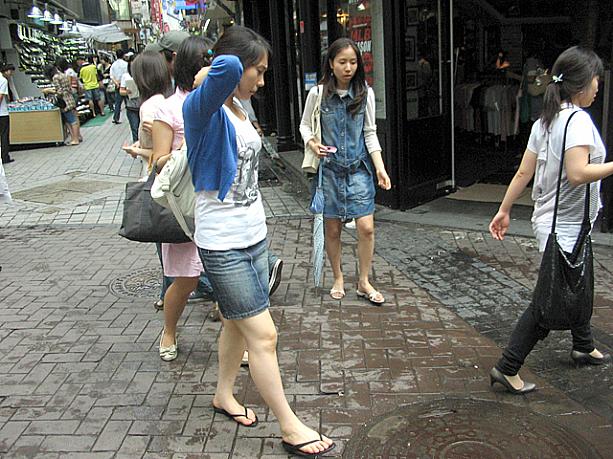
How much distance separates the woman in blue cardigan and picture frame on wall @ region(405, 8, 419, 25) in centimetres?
443

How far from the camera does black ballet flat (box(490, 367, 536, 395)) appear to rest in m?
3.40

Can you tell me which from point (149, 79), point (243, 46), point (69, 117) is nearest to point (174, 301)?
point (149, 79)

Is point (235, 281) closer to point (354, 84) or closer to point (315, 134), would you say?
point (315, 134)

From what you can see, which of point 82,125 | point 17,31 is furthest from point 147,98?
point 17,31

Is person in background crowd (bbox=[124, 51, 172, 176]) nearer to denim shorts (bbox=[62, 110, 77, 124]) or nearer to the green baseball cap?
the green baseball cap

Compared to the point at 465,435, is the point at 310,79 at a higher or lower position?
higher

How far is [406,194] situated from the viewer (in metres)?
7.20

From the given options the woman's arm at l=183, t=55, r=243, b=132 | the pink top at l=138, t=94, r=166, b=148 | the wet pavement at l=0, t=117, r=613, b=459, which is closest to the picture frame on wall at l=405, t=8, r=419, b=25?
the wet pavement at l=0, t=117, r=613, b=459

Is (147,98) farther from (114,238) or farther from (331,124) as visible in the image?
(114,238)

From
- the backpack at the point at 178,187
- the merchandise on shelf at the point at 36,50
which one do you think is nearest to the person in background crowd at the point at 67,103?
the merchandise on shelf at the point at 36,50

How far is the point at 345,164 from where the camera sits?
4629 mm

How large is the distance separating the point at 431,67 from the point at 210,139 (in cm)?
512

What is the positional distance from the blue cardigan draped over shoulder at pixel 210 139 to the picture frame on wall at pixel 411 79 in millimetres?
4629

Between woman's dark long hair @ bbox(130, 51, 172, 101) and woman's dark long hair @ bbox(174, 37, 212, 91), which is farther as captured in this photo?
woman's dark long hair @ bbox(130, 51, 172, 101)
